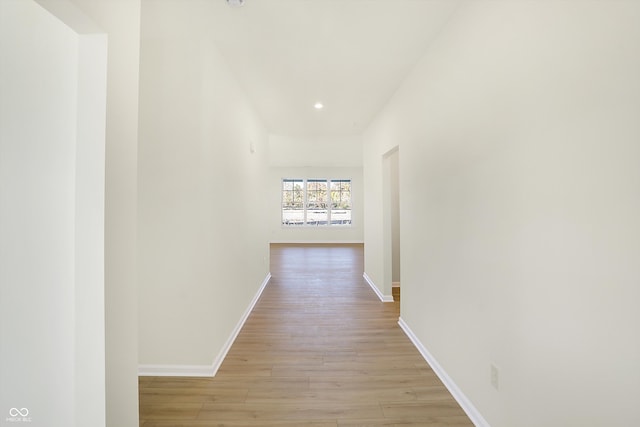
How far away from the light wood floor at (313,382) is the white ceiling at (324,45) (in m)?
2.57

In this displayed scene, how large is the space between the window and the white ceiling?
581cm

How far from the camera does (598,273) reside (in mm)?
871

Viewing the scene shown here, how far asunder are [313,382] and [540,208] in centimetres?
179

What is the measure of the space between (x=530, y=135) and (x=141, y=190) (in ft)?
7.83

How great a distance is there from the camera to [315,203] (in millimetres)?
9078

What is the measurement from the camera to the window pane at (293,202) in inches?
355

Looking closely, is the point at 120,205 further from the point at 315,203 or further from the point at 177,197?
the point at 315,203

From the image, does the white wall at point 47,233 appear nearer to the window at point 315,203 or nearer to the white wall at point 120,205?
the white wall at point 120,205

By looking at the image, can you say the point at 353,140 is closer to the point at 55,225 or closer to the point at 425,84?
the point at 425,84

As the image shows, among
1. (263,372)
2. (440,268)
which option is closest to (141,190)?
(263,372)

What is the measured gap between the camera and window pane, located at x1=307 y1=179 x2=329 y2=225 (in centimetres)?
905

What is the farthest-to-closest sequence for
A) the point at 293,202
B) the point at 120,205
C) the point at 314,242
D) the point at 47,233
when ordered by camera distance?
the point at 293,202 → the point at 314,242 → the point at 120,205 → the point at 47,233

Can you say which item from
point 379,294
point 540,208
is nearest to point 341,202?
point 379,294

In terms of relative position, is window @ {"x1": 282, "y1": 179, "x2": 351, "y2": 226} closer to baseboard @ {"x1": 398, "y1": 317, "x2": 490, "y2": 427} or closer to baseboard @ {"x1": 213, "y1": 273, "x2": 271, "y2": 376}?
baseboard @ {"x1": 213, "y1": 273, "x2": 271, "y2": 376}
